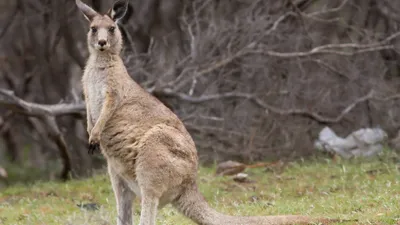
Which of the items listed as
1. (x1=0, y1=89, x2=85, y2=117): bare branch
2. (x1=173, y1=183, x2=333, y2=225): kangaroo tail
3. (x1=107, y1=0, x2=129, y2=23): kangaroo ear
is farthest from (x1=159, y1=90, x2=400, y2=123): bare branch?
(x1=173, y1=183, x2=333, y2=225): kangaroo tail

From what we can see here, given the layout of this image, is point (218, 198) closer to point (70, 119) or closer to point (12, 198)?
point (12, 198)

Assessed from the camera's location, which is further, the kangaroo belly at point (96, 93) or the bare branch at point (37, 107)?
the bare branch at point (37, 107)

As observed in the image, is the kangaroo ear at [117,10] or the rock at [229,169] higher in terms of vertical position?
the kangaroo ear at [117,10]

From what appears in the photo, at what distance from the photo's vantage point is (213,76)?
1351 centimetres

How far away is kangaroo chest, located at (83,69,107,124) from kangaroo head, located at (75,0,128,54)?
0.23m

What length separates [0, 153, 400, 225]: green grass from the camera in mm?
8336

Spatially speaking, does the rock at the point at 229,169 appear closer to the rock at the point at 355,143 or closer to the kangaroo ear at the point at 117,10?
the rock at the point at 355,143

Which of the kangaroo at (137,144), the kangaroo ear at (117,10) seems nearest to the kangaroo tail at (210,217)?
the kangaroo at (137,144)

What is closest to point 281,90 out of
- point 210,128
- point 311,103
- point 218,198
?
point 311,103

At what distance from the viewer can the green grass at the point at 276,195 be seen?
8336mm

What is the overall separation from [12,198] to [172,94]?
299cm

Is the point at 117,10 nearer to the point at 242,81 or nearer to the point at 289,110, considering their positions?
the point at 242,81

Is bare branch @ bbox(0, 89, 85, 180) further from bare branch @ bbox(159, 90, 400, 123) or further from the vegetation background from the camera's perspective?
bare branch @ bbox(159, 90, 400, 123)

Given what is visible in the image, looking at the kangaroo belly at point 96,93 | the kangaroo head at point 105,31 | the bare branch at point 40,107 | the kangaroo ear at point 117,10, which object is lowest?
the bare branch at point 40,107
